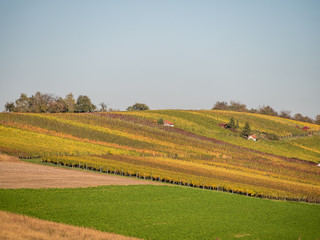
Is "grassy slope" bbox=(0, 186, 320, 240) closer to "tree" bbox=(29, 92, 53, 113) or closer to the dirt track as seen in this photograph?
the dirt track

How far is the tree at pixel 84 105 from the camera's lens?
526 ft

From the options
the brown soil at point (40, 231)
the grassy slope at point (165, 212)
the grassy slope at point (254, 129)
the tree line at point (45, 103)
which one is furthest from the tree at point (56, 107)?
the brown soil at point (40, 231)

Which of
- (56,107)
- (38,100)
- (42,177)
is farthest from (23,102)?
(42,177)

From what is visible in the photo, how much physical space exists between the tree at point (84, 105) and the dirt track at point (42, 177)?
341ft

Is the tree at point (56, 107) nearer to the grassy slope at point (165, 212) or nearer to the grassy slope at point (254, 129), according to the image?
the grassy slope at point (254, 129)

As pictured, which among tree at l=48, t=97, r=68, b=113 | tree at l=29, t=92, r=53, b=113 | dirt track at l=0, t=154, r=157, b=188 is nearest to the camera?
dirt track at l=0, t=154, r=157, b=188

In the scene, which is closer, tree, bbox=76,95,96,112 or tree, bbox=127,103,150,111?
tree, bbox=76,95,96,112

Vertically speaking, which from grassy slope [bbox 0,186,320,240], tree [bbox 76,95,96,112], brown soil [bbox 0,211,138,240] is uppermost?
tree [bbox 76,95,96,112]

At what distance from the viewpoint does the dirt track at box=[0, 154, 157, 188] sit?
41250 mm

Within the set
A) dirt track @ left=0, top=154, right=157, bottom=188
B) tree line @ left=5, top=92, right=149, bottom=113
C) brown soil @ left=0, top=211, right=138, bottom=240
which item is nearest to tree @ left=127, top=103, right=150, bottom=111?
tree line @ left=5, top=92, right=149, bottom=113

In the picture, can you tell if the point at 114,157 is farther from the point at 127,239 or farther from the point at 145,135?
the point at 127,239

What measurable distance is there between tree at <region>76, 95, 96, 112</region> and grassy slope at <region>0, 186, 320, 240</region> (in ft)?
393

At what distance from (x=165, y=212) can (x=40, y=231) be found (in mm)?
12186

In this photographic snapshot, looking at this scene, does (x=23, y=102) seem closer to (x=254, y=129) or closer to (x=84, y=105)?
(x=84, y=105)
